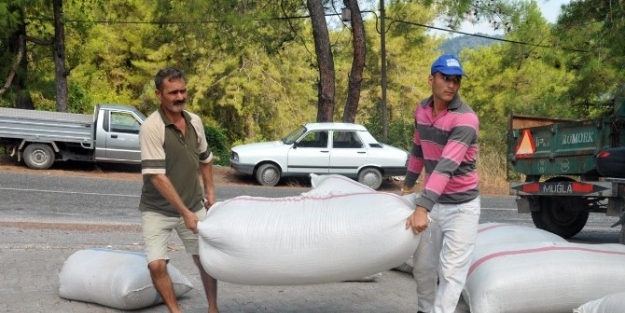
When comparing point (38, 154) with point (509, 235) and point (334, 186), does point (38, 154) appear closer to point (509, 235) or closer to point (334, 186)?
point (509, 235)

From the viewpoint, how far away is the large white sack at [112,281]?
6477 mm

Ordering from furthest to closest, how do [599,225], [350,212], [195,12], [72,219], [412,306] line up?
[195,12] < [599,225] < [72,219] < [412,306] < [350,212]

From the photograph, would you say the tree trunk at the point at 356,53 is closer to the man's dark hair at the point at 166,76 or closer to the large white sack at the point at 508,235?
the large white sack at the point at 508,235

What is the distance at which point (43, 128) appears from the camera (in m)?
21.5

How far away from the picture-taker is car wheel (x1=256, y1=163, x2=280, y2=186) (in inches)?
834

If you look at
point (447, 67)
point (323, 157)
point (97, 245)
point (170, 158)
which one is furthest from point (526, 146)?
point (323, 157)

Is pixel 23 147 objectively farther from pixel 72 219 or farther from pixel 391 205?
pixel 391 205

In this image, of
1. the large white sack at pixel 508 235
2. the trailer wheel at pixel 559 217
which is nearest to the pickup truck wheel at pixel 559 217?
the trailer wheel at pixel 559 217

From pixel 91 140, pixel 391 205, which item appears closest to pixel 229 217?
pixel 391 205

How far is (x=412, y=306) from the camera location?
271 inches

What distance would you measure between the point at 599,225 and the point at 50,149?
13.2 metres

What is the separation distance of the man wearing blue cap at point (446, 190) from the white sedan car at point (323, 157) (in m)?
15.7

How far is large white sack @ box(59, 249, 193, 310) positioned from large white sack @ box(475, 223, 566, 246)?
8.07 ft

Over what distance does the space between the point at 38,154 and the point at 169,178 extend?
16.9 metres
